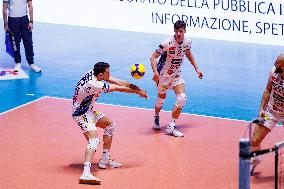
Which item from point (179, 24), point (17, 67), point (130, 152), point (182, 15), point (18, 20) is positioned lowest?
point (130, 152)

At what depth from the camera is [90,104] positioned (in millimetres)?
10531

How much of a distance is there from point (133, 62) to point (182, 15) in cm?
384

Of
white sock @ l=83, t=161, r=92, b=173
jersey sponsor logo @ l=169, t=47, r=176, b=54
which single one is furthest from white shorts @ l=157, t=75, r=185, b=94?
white sock @ l=83, t=161, r=92, b=173

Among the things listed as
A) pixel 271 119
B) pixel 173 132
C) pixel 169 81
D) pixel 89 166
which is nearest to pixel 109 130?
pixel 89 166

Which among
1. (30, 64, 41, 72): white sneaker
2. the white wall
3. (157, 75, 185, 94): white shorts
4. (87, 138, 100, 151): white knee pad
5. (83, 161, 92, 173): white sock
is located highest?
the white wall

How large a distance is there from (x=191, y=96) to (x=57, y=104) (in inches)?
131

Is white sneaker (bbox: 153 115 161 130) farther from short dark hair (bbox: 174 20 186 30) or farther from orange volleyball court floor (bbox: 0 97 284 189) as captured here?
short dark hair (bbox: 174 20 186 30)

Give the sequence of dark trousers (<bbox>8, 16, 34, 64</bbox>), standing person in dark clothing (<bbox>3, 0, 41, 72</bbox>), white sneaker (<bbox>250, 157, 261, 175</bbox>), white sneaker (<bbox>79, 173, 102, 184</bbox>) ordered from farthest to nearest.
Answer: dark trousers (<bbox>8, 16, 34, 64</bbox>) < standing person in dark clothing (<bbox>3, 0, 41, 72</bbox>) < white sneaker (<bbox>250, 157, 261, 175</bbox>) < white sneaker (<bbox>79, 173, 102, 184</bbox>)

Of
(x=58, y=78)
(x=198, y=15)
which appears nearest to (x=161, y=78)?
(x=58, y=78)

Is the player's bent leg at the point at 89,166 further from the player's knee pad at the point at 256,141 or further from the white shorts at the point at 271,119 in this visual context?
the white shorts at the point at 271,119

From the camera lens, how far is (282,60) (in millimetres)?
9898

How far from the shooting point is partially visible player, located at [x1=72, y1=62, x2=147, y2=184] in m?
10.1

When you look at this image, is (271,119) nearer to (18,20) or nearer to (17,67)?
(18,20)

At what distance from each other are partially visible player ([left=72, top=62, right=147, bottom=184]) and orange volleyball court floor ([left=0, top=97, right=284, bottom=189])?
0.41 m
